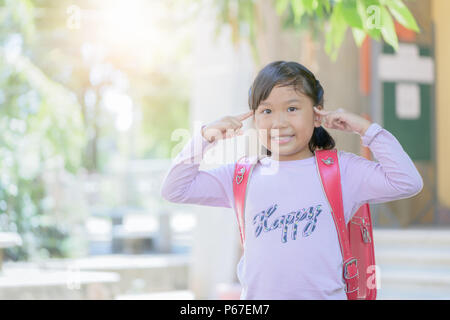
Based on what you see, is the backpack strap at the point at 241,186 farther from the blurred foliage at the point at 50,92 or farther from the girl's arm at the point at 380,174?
the blurred foliage at the point at 50,92

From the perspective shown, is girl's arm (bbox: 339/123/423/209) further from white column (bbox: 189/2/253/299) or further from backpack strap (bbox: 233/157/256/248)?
white column (bbox: 189/2/253/299)

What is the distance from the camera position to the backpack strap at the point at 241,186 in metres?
2.16

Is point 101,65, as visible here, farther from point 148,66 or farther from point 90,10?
point 90,10

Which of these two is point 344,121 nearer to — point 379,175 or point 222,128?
point 379,175

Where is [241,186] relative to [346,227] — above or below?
above

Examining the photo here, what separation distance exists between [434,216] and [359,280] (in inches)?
210

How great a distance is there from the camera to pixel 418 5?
286 inches

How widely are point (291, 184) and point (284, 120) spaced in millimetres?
215

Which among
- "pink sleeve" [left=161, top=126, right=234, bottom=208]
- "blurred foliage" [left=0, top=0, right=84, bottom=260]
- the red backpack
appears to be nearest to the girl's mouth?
the red backpack

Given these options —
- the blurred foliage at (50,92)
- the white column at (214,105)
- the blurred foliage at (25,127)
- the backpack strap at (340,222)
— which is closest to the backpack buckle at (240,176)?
the backpack strap at (340,222)

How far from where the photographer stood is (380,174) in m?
2.10

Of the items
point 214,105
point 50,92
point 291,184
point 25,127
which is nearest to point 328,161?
point 291,184

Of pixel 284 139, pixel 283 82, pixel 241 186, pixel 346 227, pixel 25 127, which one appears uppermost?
pixel 283 82
